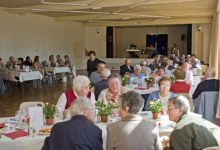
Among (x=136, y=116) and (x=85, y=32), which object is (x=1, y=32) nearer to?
(x=85, y=32)

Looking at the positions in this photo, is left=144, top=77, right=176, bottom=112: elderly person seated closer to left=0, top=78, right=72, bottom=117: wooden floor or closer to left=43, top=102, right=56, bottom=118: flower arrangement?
left=43, top=102, right=56, bottom=118: flower arrangement

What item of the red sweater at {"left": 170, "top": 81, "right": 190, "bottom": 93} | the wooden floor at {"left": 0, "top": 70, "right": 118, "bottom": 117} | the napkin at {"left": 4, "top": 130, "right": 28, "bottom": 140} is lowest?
the wooden floor at {"left": 0, "top": 70, "right": 118, "bottom": 117}

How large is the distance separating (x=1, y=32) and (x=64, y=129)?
1178 centimetres

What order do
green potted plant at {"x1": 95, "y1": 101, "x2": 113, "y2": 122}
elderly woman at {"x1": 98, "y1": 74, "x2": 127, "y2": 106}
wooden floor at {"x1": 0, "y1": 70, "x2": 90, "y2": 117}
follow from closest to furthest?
green potted plant at {"x1": 95, "y1": 101, "x2": 113, "y2": 122} → elderly woman at {"x1": 98, "y1": 74, "x2": 127, "y2": 106} → wooden floor at {"x1": 0, "y1": 70, "x2": 90, "y2": 117}

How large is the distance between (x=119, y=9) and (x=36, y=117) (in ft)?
32.1

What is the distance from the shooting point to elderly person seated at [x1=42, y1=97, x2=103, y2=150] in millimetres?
2400

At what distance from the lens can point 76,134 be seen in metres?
2.41

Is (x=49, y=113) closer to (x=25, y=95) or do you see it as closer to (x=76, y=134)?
(x=76, y=134)

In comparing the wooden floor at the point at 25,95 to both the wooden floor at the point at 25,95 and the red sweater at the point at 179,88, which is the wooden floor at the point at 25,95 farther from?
the red sweater at the point at 179,88

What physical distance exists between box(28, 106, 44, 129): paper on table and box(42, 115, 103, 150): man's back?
1011 mm

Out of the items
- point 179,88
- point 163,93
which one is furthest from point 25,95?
point 163,93

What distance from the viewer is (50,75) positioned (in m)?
13.6

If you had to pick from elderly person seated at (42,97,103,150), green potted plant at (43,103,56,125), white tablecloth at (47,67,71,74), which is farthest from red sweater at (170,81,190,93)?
white tablecloth at (47,67,71,74)

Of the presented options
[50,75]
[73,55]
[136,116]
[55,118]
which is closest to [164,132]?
[136,116]
